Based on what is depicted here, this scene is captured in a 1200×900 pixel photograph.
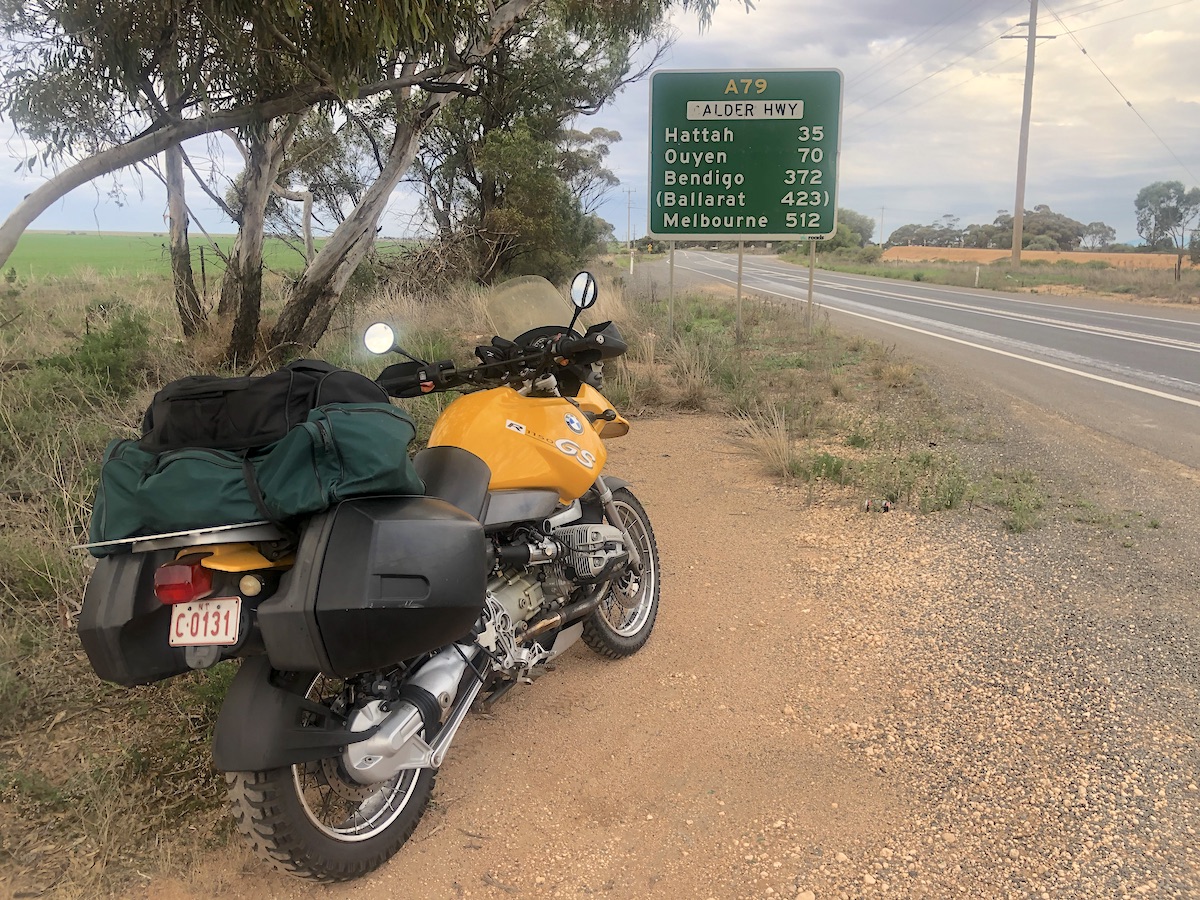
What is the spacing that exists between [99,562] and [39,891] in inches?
40.8

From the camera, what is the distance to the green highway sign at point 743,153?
395 inches

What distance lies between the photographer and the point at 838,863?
231 centimetres

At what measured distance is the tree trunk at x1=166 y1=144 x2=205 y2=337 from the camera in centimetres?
951

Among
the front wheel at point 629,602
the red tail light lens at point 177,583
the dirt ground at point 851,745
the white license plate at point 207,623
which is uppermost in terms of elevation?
the red tail light lens at point 177,583

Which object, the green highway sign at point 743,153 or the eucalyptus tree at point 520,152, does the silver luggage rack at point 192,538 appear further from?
the eucalyptus tree at point 520,152

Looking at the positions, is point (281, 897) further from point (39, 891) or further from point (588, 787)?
point (588, 787)

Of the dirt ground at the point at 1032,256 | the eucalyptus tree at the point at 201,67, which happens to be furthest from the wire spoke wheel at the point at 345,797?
the dirt ground at the point at 1032,256

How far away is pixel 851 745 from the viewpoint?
286cm

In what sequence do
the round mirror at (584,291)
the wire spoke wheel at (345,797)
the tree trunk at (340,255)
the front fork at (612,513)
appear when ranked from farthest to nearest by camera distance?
the tree trunk at (340,255) < the front fork at (612,513) < the round mirror at (584,291) < the wire spoke wheel at (345,797)

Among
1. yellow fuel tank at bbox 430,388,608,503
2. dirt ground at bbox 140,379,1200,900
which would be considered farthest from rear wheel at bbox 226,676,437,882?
yellow fuel tank at bbox 430,388,608,503

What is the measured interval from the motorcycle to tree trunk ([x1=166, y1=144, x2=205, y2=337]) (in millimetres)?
7815

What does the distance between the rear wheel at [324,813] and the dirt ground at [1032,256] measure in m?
39.9

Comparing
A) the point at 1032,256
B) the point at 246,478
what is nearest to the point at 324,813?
the point at 246,478

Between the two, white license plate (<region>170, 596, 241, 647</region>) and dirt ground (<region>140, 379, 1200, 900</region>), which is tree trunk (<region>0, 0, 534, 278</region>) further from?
white license plate (<region>170, 596, 241, 647</region>)
